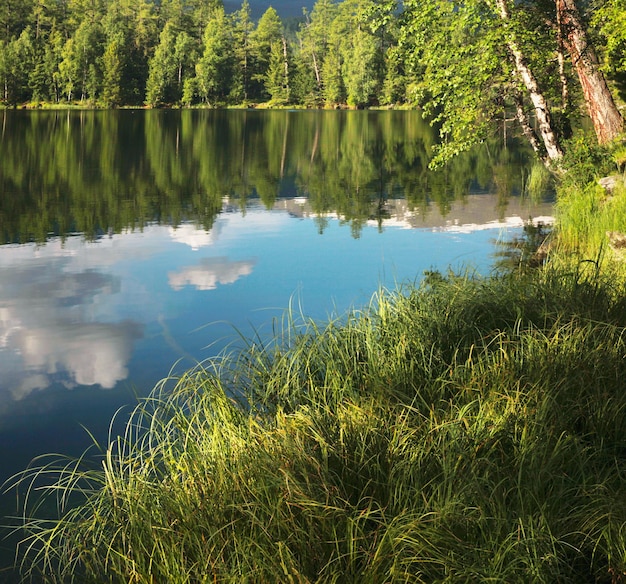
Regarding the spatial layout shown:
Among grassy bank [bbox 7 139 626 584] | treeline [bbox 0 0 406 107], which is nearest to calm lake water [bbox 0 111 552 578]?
grassy bank [bbox 7 139 626 584]

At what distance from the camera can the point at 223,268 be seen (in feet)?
36.5

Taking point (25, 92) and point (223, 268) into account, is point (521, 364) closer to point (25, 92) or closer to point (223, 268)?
point (223, 268)

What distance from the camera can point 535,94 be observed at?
12.9m

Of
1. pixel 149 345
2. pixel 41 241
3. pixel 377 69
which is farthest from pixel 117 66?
pixel 149 345

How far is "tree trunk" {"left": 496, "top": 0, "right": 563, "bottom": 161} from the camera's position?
41.4ft

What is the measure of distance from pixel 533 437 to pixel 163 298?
609 cm

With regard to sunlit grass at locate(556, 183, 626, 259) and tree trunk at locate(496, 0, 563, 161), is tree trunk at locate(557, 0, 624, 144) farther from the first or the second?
sunlit grass at locate(556, 183, 626, 259)

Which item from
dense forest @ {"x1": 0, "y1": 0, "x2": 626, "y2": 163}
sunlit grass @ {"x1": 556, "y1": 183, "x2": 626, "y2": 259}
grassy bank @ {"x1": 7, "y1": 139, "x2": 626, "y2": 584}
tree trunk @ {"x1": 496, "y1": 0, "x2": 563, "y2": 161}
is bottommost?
grassy bank @ {"x1": 7, "y1": 139, "x2": 626, "y2": 584}

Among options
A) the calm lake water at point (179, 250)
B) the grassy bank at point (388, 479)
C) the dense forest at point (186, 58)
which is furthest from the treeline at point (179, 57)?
the grassy bank at point (388, 479)

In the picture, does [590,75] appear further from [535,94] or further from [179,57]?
[179,57]

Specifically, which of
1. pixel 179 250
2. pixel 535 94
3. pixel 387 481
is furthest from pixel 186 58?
pixel 387 481

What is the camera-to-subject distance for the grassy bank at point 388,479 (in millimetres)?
3152

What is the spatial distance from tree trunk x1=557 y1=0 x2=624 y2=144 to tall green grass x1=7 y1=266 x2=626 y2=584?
9.11m

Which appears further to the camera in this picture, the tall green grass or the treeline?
the treeline
